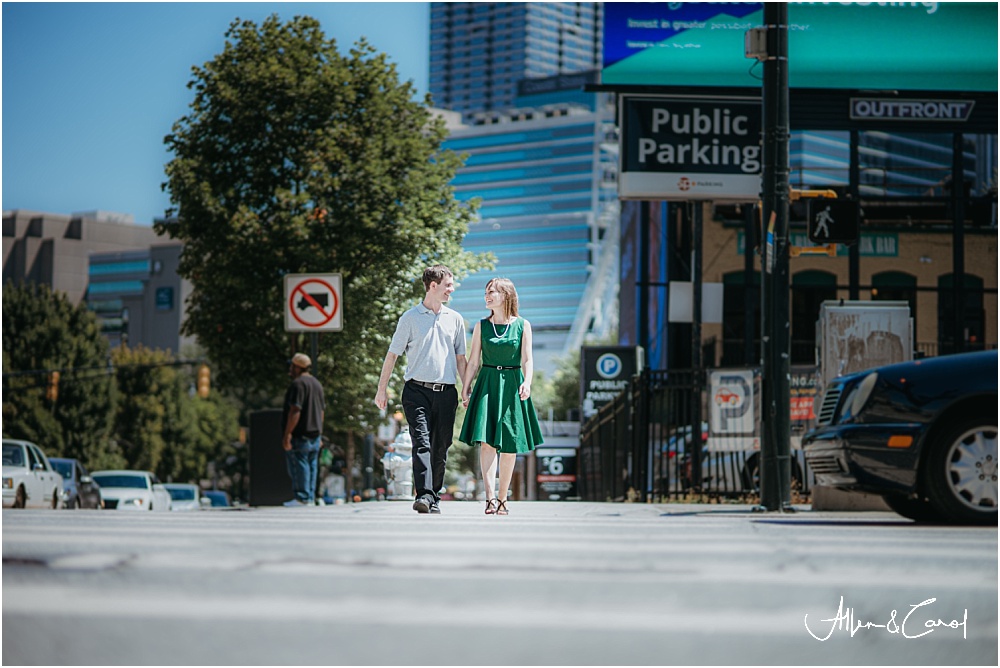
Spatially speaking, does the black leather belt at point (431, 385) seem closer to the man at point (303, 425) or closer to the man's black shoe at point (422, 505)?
the man's black shoe at point (422, 505)

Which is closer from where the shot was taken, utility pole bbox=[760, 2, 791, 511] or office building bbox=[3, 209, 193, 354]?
utility pole bbox=[760, 2, 791, 511]

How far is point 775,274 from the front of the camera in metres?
12.7

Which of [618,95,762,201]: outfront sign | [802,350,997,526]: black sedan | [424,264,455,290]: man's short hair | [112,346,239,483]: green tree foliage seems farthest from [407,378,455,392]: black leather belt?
[112,346,239,483]: green tree foliage

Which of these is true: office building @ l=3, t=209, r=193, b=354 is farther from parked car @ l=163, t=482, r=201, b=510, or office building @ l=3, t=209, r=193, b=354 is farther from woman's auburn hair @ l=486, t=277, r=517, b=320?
woman's auburn hair @ l=486, t=277, r=517, b=320

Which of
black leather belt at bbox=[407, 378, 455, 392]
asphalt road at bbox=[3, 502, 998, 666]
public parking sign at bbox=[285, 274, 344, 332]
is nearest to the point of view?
asphalt road at bbox=[3, 502, 998, 666]

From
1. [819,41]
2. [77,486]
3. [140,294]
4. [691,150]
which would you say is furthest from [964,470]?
[140,294]

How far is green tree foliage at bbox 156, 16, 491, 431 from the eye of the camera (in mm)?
16094

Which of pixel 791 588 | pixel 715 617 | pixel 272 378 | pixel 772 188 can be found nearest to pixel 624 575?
pixel 791 588

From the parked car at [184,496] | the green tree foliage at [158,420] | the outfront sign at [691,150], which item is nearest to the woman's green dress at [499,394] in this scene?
the outfront sign at [691,150]

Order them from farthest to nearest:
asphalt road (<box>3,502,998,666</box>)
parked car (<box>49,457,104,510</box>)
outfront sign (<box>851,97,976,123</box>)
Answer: outfront sign (<box>851,97,976,123</box>) → parked car (<box>49,457,104,510</box>) → asphalt road (<box>3,502,998,666</box>)

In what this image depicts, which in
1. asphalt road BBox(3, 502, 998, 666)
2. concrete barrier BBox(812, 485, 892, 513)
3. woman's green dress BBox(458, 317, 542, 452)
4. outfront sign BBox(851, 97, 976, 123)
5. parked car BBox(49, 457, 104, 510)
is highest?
outfront sign BBox(851, 97, 976, 123)

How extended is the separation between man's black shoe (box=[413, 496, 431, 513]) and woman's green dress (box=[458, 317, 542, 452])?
0.71 meters

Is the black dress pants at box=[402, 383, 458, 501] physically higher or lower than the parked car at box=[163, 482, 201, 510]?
higher

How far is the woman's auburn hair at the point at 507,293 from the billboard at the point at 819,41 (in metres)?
21.5
